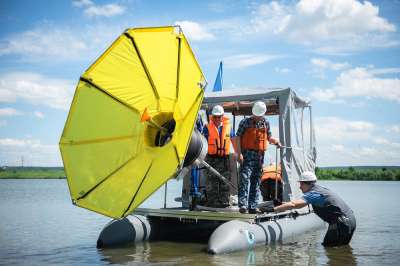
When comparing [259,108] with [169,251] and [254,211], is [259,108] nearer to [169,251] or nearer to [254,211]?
[254,211]

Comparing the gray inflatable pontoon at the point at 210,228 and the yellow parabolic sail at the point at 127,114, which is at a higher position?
the yellow parabolic sail at the point at 127,114

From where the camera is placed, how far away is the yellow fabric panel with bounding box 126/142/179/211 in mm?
8414

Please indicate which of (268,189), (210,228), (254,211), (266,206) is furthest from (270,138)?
(210,228)

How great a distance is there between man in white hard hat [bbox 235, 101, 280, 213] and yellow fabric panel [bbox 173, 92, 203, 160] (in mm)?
2217

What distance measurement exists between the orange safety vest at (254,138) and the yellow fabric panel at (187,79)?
2154 mm

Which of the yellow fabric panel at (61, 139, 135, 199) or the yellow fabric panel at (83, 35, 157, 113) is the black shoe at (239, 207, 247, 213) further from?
the yellow fabric panel at (83, 35, 157, 113)

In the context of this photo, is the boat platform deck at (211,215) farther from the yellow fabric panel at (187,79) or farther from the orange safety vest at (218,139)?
the yellow fabric panel at (187,79)

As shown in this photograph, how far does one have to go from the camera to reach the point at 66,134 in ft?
29.3

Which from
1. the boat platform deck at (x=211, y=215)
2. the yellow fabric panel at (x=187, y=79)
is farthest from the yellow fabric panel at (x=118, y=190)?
the boat platform deck at (x=211, y=215)

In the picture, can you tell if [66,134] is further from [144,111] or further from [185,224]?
[185,224]

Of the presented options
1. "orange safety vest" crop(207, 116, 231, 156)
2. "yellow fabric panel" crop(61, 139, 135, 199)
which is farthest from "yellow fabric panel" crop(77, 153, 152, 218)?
"orange safety vest" crop(207, 116, 231, 156)

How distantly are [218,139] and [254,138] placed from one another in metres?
0.91

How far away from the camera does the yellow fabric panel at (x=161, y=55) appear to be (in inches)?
344

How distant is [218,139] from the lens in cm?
1116
